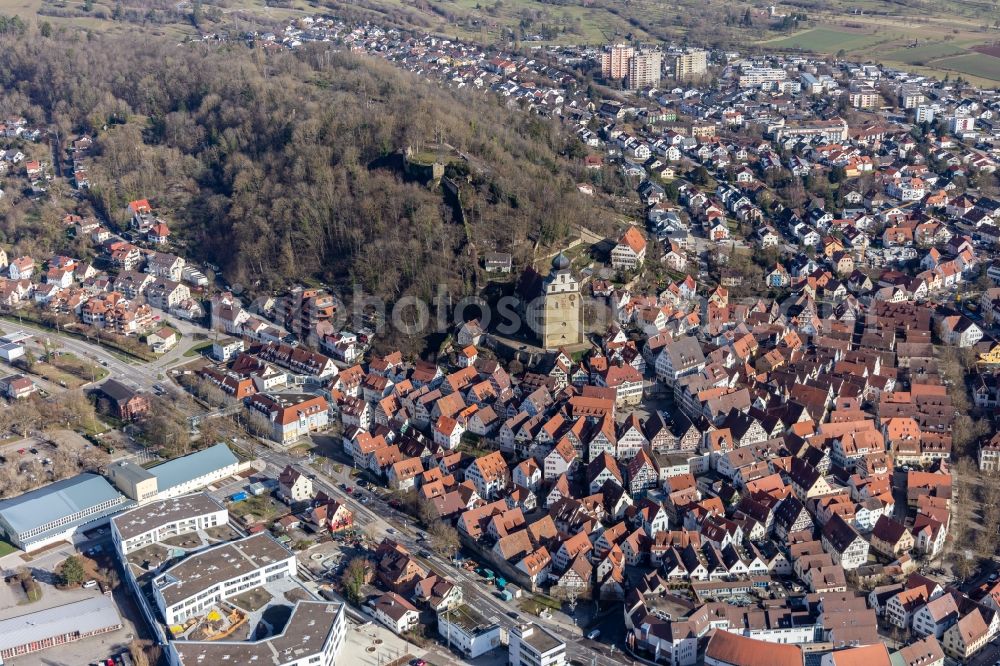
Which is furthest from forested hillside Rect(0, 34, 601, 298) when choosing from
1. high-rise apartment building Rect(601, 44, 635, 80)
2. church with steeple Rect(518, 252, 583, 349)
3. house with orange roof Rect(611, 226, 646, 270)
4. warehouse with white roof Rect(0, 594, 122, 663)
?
high-rise apartment building Rect(601, 44, 635, 80)

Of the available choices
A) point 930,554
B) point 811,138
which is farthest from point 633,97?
point 930,554

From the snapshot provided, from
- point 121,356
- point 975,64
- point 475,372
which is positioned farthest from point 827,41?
point 121,356

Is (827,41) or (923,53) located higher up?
(827,41)

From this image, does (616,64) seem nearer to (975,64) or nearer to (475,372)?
(975,64)

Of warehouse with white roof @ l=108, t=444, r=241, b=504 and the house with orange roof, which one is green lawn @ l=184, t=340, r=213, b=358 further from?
the house with orange roof

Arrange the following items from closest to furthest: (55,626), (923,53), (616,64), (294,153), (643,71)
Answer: (55,626) → (294,153) → (643,71) → (616,64) → (923,53)

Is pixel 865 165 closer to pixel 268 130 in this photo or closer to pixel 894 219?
pixel 894 219
